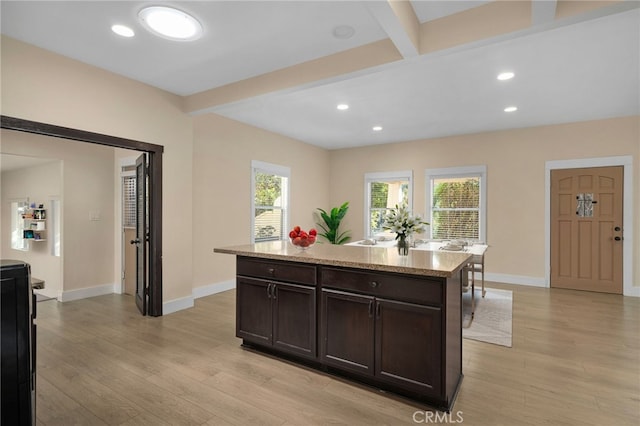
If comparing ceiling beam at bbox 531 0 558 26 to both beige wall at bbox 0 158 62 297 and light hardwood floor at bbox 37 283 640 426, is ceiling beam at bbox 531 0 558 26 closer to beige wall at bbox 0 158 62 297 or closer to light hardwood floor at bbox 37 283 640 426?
light hardwood floor at bbox 37 283 640 426

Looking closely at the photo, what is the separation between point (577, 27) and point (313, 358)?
3435 millimetres

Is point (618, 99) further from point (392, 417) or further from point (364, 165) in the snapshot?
point (392, 417)

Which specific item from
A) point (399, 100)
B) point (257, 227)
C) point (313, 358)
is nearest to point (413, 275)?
point (313, 358)

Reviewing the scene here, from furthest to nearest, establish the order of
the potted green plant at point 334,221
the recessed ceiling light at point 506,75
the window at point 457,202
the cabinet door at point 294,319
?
the potted green plant at point 334,221 < the window at point 457,202 < the recessed ceiling light at point 506,75 < the cabinet door at point 294,319

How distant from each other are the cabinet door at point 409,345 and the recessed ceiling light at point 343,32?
217cm

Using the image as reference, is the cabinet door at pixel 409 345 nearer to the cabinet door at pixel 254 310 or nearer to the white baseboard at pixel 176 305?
the cabinet door at pixel 254 310

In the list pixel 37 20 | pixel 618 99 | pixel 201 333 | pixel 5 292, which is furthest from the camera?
pixel 618 99

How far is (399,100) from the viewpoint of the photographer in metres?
4.35

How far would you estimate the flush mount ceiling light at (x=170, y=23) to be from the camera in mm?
2451

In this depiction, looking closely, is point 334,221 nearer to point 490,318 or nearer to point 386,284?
point 490,318

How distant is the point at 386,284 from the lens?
225 centimetres

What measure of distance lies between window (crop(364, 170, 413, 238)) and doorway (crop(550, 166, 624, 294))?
2.56 m

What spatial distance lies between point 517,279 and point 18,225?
9605 millimetres

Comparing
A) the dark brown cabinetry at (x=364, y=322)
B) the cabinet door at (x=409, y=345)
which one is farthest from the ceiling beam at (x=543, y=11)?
the cabinet door at (x=409, y=345)
